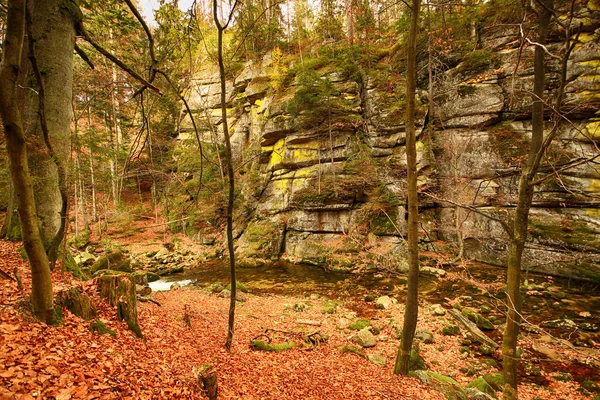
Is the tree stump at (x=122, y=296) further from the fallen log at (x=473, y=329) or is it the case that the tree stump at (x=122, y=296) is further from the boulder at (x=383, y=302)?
the fallen log at (x=473, y=329)

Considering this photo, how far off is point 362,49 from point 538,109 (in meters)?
19.7

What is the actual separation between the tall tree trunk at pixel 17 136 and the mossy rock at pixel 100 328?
1.08 m

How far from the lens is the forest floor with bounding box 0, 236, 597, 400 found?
2.42 metres

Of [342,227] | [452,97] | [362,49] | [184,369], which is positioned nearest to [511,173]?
[452,97]

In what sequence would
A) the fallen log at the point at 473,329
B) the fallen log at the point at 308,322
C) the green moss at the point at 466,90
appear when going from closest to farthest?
1. the fallen log at the point at 473,329
2. the fallen log at the point at 308,322
3. the green moss at the point at 466,90

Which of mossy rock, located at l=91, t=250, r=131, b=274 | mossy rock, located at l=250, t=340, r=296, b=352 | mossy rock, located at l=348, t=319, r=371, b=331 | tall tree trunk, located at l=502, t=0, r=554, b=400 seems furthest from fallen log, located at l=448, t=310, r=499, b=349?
mossy rock, located at l=91, t=250, r=131, b=274

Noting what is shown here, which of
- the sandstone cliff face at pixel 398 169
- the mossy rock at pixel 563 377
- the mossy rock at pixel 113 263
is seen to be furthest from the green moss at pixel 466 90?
the mossy rock at pixel 113 263

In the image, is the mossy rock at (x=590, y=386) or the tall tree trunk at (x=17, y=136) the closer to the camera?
the tall tree trunk at (x=17, y=136)

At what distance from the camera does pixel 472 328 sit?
26.2 ft

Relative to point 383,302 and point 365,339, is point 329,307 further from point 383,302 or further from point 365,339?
point 365,339

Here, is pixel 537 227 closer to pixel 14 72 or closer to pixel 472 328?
pixel 472 328

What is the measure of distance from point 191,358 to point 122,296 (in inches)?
60.4

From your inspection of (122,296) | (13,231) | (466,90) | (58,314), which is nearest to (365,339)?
(122,296)

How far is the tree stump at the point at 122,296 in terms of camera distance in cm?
414
